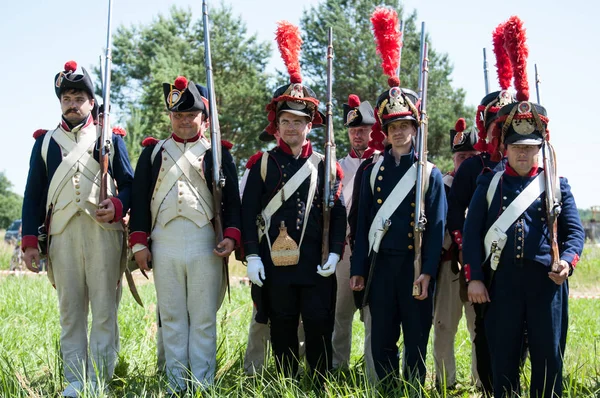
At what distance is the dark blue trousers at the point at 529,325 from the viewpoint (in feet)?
14.1

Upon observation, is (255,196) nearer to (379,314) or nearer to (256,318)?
(256,318)

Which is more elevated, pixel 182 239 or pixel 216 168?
pixel 216 168

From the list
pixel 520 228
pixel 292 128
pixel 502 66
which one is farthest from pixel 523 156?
pixel 292 128

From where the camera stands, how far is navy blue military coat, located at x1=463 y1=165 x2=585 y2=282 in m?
4.34

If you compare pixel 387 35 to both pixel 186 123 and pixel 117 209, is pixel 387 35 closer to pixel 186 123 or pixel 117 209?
pixel 186 123

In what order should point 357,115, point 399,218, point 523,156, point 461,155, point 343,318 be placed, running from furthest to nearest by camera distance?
point 357,115, point 461,155, point 343,318, point 399,218, point 523,156

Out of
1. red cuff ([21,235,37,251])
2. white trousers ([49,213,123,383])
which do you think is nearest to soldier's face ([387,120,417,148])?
white trousers ([49,213,123,383])

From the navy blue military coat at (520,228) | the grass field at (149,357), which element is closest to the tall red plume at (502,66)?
the navy blue military coat at (520,228)

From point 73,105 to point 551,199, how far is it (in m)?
3.39

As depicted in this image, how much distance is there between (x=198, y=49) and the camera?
114 ft

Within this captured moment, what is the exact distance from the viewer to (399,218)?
15.6ft

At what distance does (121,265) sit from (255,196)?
3.81ft

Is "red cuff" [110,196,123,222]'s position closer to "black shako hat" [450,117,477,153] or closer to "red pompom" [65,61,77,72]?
"red pompom" [65,61,77,72]

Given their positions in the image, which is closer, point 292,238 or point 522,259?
point 522,259
